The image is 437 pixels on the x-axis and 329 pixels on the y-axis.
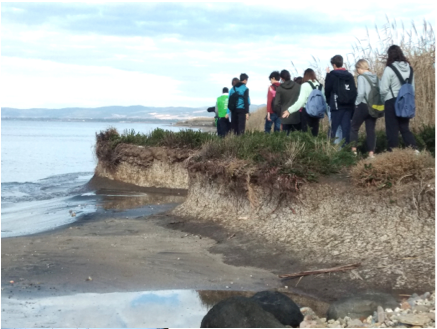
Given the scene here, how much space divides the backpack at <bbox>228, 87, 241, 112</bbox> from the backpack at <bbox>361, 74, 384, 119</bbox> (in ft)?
20.6

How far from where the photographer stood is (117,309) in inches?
288

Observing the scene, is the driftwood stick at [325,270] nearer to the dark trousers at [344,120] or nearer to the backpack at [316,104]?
the dark trousers at [344,120]

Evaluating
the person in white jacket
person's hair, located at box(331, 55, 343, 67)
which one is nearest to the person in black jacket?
person's hair, located at box(331, 55, 343, 67)

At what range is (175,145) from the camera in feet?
60.0

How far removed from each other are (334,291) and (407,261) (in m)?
0.99

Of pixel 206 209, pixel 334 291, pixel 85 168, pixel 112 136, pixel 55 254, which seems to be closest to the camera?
pixel 334 291

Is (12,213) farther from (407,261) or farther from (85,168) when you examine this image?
(85,168)

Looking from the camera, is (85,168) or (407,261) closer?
(407,261)

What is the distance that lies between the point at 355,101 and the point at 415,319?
665cm

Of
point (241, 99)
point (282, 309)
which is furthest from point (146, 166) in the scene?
point (282, 309)

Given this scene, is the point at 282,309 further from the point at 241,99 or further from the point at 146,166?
the point at 146,166

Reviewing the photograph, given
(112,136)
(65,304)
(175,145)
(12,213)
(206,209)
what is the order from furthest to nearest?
(112,136), (175,145), (12,213), (206,209), (65,304)

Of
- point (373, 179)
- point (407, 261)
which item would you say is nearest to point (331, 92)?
point (373, 179)

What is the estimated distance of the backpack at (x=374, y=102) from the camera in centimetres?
1218
